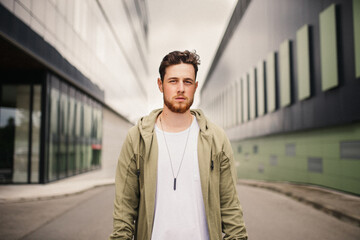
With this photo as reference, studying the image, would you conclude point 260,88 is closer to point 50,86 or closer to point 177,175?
point 50,86

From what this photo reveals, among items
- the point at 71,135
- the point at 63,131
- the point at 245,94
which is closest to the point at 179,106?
the point at 63,131

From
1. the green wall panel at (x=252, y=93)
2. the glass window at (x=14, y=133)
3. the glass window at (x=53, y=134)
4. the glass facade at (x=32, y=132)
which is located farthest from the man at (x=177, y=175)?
the green wall panel at (x=252, y=93)

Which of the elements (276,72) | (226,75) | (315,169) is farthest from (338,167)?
(226,75)

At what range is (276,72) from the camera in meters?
22.5

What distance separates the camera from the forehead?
2281mm

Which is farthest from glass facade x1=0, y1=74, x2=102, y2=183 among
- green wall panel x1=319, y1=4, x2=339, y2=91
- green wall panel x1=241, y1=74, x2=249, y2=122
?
green wall panel x1=241, y1=74, x2=249, y2=122

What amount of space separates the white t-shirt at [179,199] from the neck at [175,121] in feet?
0.35

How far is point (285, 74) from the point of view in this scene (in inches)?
784

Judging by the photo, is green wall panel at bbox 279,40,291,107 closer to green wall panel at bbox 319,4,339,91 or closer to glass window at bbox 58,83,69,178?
green wall panel at bbox 319,4,339,91

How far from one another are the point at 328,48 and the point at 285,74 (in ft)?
18.8

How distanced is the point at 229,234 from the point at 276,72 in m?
21.6

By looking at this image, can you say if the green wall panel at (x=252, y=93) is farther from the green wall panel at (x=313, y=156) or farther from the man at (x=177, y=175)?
the man at (x=177, y=175)

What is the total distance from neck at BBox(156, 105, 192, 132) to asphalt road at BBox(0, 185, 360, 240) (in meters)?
4.60

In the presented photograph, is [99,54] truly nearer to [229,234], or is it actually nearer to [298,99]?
[298,99]
